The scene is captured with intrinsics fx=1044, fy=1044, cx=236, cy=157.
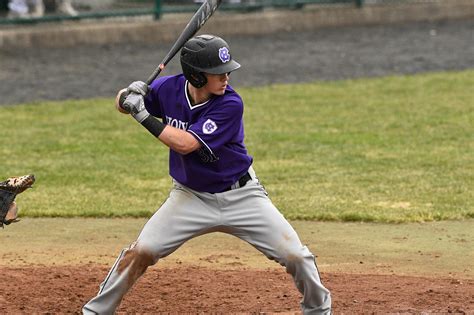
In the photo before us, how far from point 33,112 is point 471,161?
5.59 m

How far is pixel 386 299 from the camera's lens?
6363 mm

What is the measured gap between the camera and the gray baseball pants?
5625mm

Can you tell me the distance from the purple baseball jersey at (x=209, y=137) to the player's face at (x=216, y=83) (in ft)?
0.19

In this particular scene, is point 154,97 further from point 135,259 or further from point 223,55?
point 135,259

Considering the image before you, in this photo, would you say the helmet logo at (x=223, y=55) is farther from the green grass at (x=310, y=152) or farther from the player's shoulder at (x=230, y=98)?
the green grass at (x=310, y=152)

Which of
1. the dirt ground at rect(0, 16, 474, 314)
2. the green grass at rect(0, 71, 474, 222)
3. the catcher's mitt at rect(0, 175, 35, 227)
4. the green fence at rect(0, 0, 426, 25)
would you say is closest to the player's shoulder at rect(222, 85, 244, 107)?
the catcher's mitt at rect(0, 175, 35, 227)

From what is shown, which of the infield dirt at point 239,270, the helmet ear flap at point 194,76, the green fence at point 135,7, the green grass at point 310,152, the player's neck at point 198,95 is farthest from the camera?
the green fence at point 135,7

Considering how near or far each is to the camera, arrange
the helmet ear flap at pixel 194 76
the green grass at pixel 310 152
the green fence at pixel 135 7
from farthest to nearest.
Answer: the green fence at pixel 135 7
the green grass at pixel 310 152
the helmet ear flap at pixel 194 76

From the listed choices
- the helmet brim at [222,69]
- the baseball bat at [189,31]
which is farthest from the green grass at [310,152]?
the helmet brim at [222,69]

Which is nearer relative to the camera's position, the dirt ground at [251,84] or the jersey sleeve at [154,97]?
the jersey sleeve at [154,97]

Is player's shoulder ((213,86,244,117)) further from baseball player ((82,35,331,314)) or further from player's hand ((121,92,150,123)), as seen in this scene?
player's hand ((121,92,150,123))

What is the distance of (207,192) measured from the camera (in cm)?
573

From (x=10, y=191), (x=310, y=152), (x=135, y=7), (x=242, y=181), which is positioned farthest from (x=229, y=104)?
(x=135, y=7)

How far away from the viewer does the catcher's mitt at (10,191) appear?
19.4 ft
